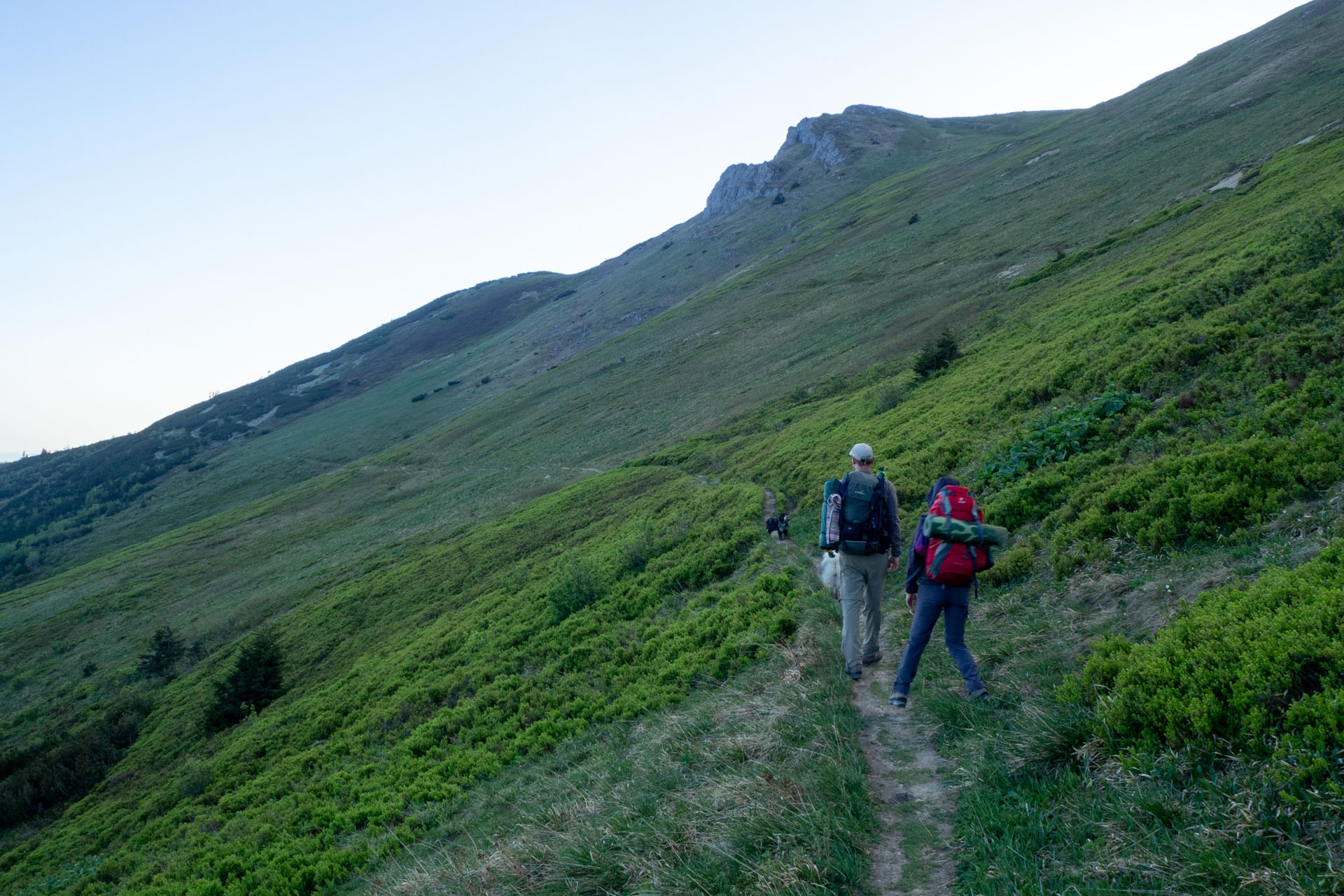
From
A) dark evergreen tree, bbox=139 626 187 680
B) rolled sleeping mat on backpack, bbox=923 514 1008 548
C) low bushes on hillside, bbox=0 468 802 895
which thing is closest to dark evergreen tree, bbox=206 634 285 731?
low bushes on hillside, bbox=0 468 802 895

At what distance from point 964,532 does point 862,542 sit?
1.58 meters

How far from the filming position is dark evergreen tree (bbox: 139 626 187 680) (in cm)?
3056

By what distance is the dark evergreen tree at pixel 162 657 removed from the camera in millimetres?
30562

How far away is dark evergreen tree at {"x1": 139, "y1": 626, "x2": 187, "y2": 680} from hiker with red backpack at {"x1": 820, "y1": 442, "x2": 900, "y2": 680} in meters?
34.0

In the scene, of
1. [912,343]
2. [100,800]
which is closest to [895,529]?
[100,800]

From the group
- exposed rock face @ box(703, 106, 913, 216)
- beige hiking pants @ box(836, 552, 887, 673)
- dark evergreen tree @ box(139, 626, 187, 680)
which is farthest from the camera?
exposed rock face @ box(703, 106, 913, 216)

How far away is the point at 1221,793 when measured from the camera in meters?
3.93

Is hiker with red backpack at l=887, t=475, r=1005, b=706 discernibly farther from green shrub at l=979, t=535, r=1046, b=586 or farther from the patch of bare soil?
green shrub at l=979, t=535, r=1046, b=586

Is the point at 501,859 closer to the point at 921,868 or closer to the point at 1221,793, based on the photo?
the point at 921,868

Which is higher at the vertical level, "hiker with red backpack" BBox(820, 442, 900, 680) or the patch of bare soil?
"hiker with red backpack" BBox(820, 442, 900, 680)

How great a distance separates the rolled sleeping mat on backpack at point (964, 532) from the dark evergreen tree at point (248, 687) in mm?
24598

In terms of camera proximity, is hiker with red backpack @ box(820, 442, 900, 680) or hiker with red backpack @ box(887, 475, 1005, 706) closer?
hiker with red backpack @ box(887, 475, 1005, 706)

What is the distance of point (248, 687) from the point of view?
23.2m

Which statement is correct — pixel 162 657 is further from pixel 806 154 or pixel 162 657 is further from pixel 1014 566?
pixel 806 154
